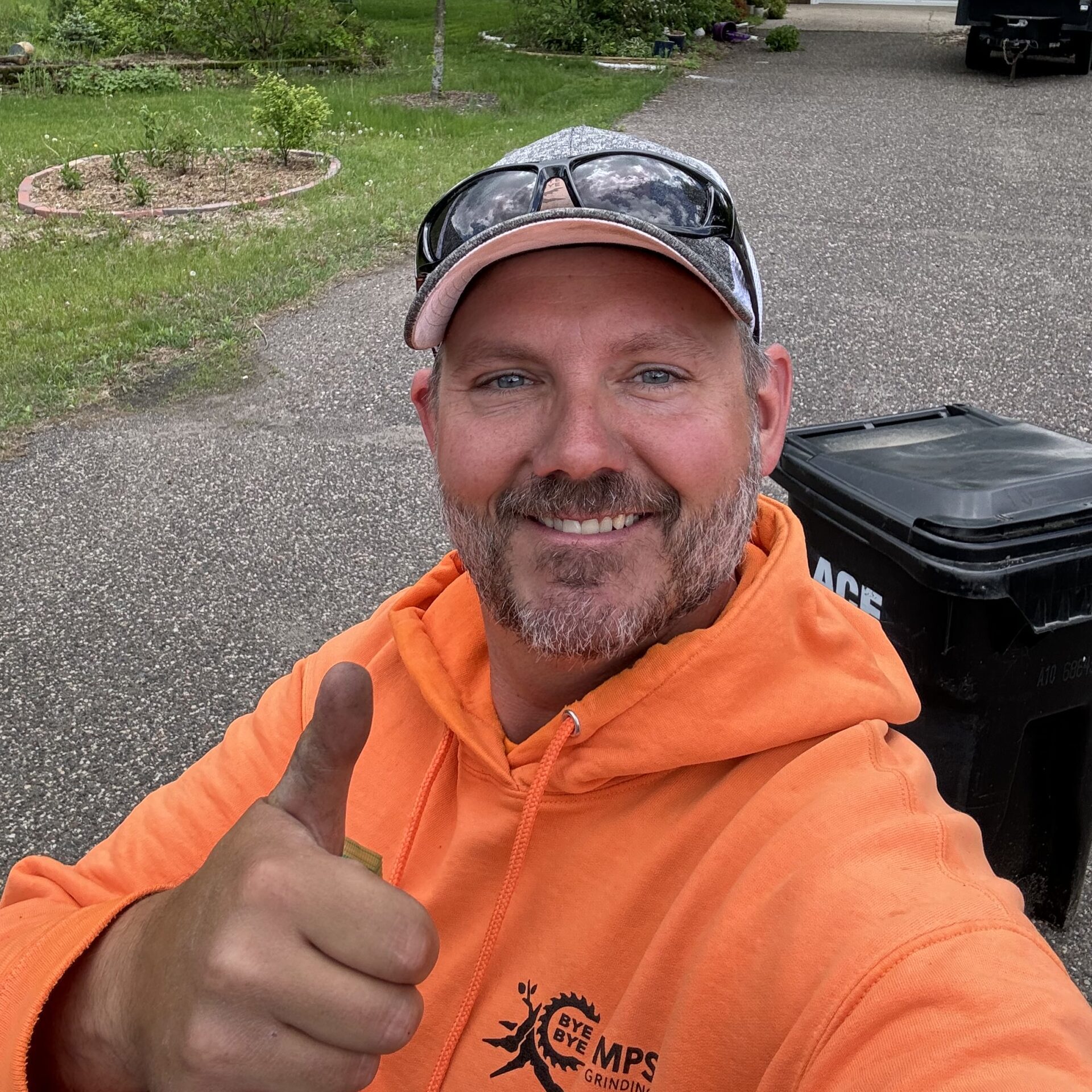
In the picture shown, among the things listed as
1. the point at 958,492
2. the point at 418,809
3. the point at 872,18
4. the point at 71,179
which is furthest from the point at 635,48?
the point at 418,809

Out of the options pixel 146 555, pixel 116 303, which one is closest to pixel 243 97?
pixel 116 303

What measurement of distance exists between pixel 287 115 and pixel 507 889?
9.73m

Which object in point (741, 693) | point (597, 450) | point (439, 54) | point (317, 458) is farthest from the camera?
point (439, 54)

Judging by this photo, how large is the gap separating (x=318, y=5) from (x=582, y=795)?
17.3 metres

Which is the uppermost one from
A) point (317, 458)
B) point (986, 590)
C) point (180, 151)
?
point (986, 590)

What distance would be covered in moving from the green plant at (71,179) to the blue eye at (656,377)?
9.14 m

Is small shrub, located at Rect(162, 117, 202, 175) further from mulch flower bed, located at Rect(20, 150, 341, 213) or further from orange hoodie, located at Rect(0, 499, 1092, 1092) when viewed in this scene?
orange hoodie, located at Rect(0, 499, 1092, 1092)

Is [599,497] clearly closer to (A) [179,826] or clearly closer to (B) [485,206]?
(B) [485,206]

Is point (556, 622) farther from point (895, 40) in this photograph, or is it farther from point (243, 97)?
point (895, 40)

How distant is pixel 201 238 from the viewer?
8.27 m

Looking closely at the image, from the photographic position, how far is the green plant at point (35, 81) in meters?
14.3

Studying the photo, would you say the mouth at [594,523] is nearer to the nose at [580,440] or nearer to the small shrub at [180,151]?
the nose at [580,440]

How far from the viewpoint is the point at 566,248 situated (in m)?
1.68

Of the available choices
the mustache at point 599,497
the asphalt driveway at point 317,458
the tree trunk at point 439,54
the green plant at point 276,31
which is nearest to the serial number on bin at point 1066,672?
the asphalt driveway at point 317,458
